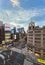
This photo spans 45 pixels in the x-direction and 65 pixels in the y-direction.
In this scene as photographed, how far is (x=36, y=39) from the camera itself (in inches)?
78.4

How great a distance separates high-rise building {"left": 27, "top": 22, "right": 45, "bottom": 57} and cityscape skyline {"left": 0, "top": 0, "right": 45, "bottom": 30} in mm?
91

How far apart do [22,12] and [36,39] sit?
1.69 feet

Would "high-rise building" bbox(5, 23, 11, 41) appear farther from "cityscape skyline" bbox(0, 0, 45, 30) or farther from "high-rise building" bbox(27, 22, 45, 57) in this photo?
"high-rise building" bbox(27, 22, 45, 57)

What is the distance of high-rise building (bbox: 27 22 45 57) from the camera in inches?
76.2

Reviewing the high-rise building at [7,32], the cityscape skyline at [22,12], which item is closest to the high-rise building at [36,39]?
the cityscape skyline at [22,12]

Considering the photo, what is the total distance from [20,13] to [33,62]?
2.71 feet

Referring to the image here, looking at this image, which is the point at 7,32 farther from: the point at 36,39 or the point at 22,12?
the point at 36,39

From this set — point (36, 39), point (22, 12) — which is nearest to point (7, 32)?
point (22, 12)

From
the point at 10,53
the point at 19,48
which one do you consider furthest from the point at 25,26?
the point at 10,53

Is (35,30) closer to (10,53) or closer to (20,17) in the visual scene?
(20,17)

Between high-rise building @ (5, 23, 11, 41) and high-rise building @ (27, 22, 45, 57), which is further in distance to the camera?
high-rise building @ (5, 23, 11, 41)

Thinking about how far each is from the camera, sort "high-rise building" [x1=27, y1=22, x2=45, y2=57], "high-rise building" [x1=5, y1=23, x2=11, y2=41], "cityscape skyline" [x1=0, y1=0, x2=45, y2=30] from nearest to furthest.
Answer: "high-rise building" [x1=27, y1=22, x2=45, y2=57] → "cityscape skyline" [x1=0, y1=0, x2=45, y2=30] → "high-rise building" [x1=5, y1=23, x2=11, y2=41]

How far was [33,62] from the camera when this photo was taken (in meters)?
1.96

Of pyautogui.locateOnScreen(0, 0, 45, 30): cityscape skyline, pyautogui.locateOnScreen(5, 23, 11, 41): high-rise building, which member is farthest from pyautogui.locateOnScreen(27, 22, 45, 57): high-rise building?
pyautogui.locateOnScreen(5, 23, 11, 41): high-rise building
